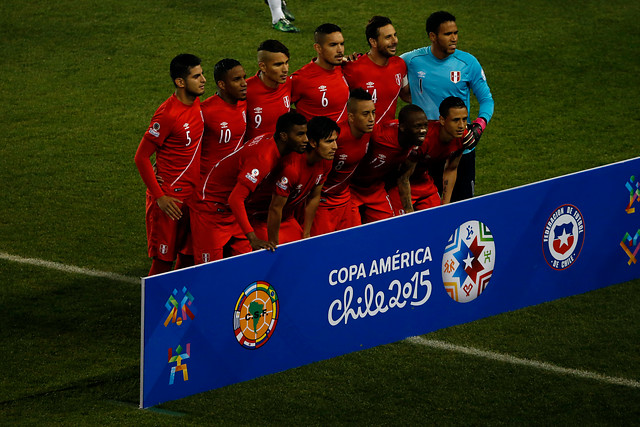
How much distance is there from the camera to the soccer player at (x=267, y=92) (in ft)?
26.3

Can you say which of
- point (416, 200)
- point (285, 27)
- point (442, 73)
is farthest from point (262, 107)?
point (285, 27)

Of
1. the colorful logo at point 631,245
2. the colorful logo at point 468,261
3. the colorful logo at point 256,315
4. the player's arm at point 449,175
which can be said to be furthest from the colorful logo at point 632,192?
the colorful logo at point 256,315

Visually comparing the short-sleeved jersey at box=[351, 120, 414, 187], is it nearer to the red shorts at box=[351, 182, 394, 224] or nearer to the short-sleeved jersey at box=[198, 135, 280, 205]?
the red shorts at box=[351, 182, 394, 224]

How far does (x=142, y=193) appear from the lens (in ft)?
36.7

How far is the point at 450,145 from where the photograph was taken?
8.49 meters

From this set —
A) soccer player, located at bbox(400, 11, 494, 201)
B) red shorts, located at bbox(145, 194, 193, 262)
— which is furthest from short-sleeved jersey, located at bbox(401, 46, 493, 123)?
red shorts, located at bbox(145, 194, 193, 262)

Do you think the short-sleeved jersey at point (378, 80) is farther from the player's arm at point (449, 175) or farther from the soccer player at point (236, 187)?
the soccer player at point (236, 187)

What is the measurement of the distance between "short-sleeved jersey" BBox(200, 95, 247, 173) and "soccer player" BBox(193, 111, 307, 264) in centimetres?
15

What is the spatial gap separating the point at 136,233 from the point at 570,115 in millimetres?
6024

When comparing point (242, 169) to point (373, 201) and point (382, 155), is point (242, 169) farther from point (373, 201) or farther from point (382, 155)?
point (373, 201)

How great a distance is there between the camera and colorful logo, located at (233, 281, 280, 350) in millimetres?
6680

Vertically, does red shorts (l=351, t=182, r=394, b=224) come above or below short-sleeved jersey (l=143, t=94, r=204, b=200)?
below

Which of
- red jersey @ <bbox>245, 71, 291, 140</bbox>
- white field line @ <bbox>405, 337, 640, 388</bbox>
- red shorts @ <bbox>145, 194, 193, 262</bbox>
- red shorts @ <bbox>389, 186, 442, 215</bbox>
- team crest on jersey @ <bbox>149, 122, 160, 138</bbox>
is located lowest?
white field line @ <bbox>405, 337, 640, 388</bbox>

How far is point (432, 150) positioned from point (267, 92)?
1.37 meters
